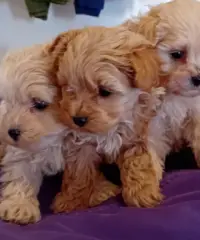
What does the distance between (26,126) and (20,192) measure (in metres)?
0.18

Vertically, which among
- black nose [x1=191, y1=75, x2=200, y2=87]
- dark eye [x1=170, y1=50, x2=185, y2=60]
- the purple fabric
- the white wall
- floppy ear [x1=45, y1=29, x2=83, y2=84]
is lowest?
the purple fabric

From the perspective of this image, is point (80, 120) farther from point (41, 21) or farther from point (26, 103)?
point (41, 21)

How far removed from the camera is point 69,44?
114cm

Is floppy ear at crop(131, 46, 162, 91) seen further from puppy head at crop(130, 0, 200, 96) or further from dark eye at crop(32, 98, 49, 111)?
dark eye at crop(32, 98, 49, 111)

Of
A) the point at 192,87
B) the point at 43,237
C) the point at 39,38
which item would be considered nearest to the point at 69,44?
the point at 192,87

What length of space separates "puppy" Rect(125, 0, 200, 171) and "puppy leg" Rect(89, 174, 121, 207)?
16 cm

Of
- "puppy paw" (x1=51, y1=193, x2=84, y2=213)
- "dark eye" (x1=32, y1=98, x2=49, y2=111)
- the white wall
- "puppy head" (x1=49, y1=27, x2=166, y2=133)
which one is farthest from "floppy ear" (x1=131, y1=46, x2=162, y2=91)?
the white wall

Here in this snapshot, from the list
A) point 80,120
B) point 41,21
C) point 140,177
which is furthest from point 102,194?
point 41,21

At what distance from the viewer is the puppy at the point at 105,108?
1.09 meters

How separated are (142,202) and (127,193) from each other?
1.7 inches

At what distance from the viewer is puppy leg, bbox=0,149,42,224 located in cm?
117

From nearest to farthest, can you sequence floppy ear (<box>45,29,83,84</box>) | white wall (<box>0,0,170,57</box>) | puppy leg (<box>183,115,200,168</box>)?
floppy ear (<box>45,29,83,84</box>) < puppy leg (<box>183,115,200,168</box>) < white wall (<box>0,0,170,57</box>)

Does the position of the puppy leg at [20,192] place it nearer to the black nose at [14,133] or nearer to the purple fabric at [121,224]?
the purple fabric at [121,224]

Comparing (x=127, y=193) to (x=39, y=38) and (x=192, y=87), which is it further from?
(x=39, y=38)
